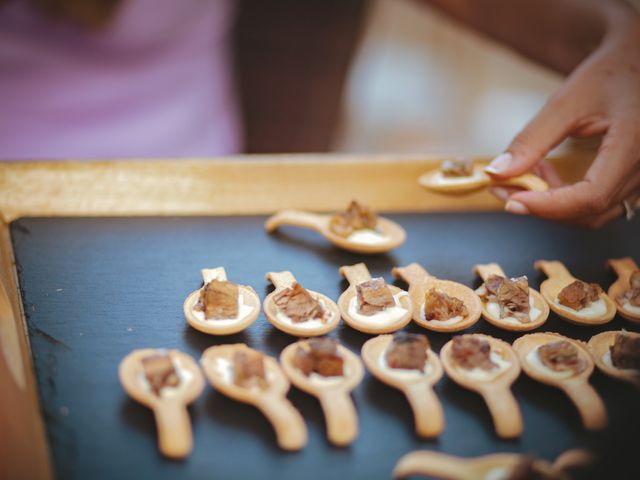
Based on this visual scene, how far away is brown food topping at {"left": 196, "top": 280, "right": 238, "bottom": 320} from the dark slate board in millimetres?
44

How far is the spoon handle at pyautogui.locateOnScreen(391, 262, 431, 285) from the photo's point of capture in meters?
1.26

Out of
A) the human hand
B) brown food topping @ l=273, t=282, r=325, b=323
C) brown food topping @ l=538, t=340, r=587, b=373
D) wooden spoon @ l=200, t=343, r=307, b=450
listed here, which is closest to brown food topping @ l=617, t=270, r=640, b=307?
the human hand

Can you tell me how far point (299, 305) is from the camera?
1.12m

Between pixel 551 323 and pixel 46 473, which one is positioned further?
pixel 551 323

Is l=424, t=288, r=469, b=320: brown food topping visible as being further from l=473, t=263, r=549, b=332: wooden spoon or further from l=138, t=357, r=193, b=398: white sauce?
l=138, t=357, r=193, b=398: white sauce

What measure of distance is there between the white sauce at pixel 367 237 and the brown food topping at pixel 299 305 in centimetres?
27

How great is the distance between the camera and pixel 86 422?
922mm

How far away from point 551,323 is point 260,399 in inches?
22.3

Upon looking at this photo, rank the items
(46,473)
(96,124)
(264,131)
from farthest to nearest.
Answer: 1. (264,131)
2. (96,124)
3. (46,473)

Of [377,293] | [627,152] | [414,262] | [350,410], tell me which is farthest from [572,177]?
[350,410]

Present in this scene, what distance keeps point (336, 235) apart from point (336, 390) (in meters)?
0.51

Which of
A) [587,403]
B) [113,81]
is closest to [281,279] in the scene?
[587,403]

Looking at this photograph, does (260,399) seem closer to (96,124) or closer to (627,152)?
(627,152)

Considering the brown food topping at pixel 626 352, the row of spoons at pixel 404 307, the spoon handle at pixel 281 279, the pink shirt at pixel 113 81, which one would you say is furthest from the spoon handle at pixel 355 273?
the pink shirt at pixel 113 81
